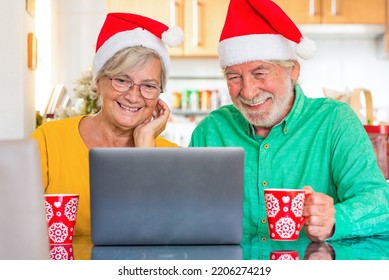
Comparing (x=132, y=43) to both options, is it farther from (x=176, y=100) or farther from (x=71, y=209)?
(x=176, y=100)

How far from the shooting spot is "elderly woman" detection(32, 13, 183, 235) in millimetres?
2035

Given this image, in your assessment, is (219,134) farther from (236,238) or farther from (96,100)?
(96,100)

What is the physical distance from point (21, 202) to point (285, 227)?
2.27ft

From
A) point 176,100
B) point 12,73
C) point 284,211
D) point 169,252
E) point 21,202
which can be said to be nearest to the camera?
point 21,202

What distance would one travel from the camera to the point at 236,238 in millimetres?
1354

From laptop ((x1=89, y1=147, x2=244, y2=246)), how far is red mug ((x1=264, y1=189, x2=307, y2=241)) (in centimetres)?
11

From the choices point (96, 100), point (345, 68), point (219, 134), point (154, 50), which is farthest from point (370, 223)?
point (345, 68)

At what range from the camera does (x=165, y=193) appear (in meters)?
1.30

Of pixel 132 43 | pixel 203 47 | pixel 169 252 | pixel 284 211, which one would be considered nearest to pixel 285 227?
pixel 284 211

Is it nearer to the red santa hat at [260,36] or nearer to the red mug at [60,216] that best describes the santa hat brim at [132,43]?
the red santa hat at [260,36]

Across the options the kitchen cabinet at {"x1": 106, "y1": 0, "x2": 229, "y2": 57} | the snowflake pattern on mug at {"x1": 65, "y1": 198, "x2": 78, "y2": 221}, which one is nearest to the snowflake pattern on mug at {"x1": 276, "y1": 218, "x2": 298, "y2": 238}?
the snowflake pattern on mug at {"x1": 65, "y1": 198, "x2": 78, "y2": 221}

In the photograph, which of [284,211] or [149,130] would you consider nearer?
[284,211]

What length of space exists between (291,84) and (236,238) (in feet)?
2.79

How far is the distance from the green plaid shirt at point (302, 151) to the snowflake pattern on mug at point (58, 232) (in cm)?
62
